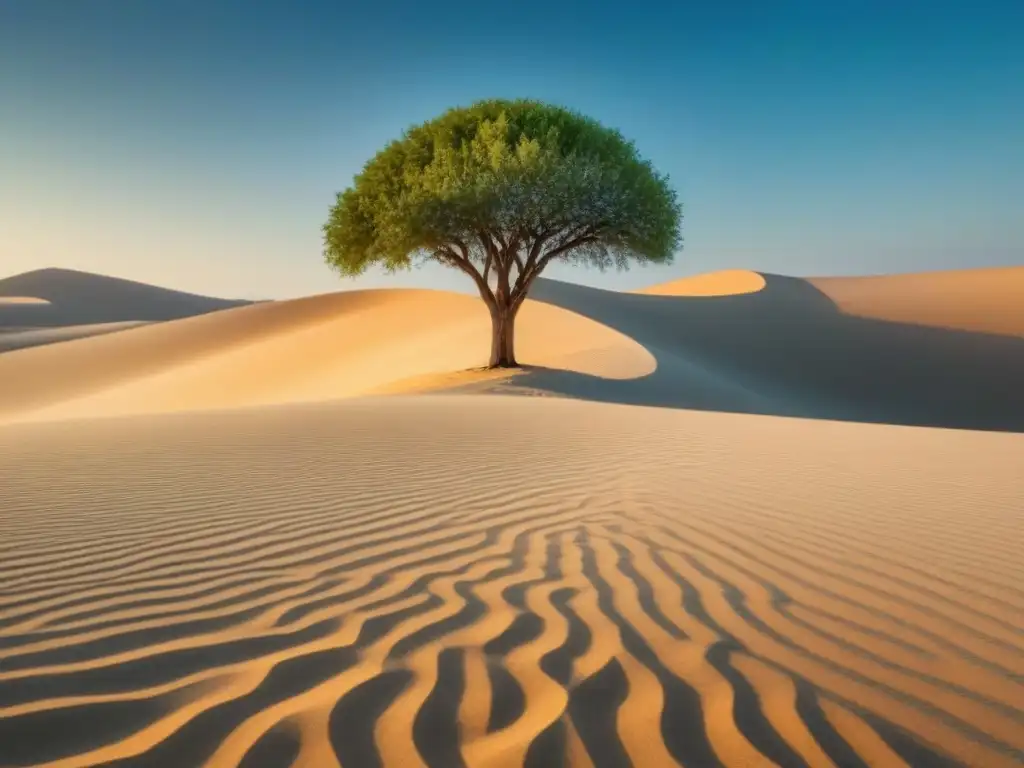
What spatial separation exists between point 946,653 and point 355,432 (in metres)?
8.18

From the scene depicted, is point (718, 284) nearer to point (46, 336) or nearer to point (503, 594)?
point (46, 336)

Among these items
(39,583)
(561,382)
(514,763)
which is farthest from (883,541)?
(561,382)

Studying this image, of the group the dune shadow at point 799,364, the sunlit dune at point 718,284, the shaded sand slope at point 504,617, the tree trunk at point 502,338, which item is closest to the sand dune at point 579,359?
the dune shadow at point 799,364

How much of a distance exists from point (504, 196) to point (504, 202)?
203 millimetres

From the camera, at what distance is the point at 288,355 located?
1409 inches

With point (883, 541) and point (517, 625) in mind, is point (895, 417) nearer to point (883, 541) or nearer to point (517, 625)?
point (883, 541)

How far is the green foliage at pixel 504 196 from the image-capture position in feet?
65.9

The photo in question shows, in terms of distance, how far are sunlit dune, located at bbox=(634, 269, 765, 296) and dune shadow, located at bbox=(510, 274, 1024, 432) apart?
4917 mm

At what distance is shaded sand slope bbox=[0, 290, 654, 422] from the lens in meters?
27.5

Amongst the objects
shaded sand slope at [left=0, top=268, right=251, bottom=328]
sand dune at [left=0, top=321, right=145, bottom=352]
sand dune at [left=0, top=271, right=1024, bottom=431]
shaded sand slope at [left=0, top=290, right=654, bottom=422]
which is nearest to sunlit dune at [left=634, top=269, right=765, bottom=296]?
sand dune at [left=0, top=271, right=1024, bottom=431]

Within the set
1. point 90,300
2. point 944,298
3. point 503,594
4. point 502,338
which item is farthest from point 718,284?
point 90,300

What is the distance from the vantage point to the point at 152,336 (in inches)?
1586

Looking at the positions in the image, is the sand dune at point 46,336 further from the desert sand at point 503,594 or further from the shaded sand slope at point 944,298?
the shaded sand slope at point 944,298

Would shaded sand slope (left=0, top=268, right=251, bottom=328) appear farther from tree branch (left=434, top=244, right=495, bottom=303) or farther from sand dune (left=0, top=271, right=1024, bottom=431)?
tree branch (left=434, top=244, right=495, bottom=303)
